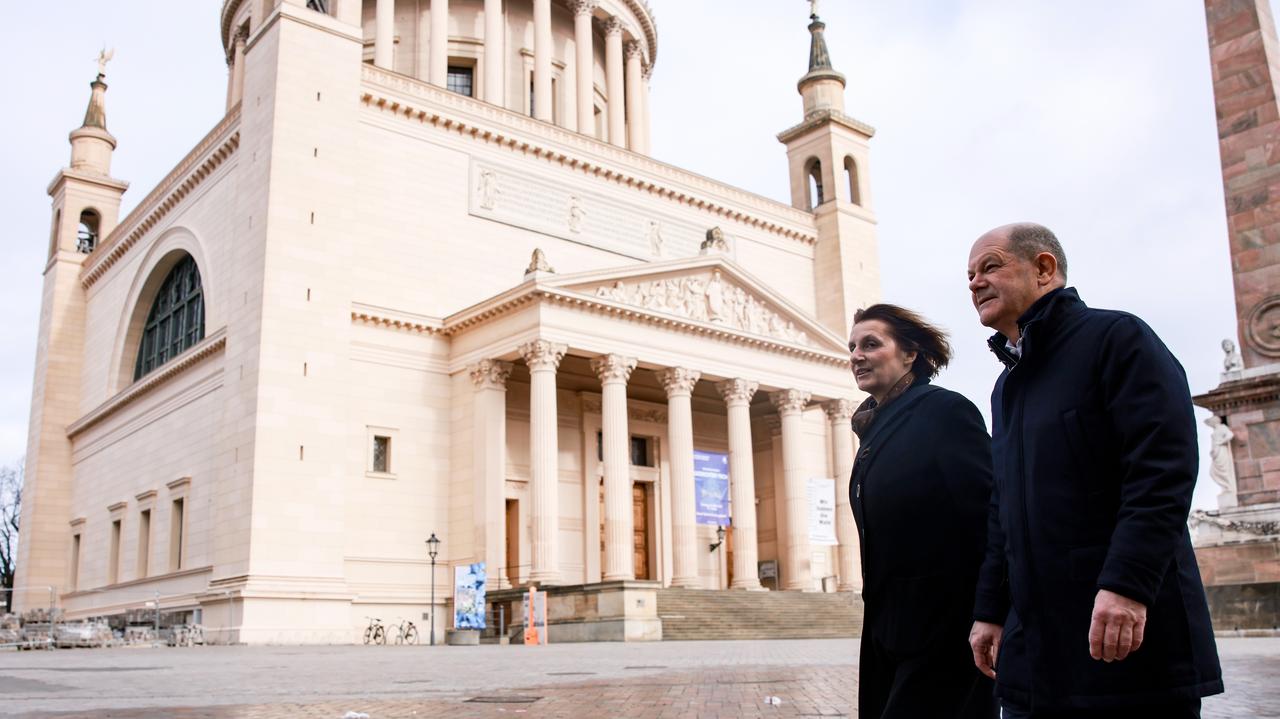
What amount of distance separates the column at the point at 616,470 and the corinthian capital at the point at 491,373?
281cm

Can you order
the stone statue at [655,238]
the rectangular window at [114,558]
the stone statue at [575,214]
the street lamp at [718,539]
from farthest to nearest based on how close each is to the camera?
the stone statue at [655,238], the street lamp at [718,539], the stone statue at [575,214], the rectangular window at [114,558]

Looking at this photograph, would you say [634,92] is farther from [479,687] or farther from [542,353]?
[479,687]

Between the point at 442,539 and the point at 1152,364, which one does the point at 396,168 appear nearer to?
the point at 442,539

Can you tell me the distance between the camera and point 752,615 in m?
32.3

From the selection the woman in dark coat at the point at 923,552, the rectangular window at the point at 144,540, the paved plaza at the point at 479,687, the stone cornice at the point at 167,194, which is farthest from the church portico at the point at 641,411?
the woman in dark coat at the point at 923,552

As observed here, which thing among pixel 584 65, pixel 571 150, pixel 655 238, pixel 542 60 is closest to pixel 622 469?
pixel 655 238

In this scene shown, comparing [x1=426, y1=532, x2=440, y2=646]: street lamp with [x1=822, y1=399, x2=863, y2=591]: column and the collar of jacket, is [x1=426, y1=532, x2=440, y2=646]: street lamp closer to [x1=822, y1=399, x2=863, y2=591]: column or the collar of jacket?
[x1=822, y1=399, x2=863, y2=591]: column

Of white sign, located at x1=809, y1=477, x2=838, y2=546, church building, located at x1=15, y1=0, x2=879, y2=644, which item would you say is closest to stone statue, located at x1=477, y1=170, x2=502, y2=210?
church building, located at x1=15, y1=0, x2=879, y2=644

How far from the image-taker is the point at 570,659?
18141 mm

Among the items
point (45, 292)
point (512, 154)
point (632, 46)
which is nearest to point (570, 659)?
point (512, 154)

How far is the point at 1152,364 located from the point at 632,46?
59865 millimetres

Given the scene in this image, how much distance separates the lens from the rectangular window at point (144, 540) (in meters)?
38.9

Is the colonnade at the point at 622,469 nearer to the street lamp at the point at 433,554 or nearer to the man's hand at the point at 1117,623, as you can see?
the street lamp at the point at 433,554

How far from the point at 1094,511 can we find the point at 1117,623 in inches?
14.4
